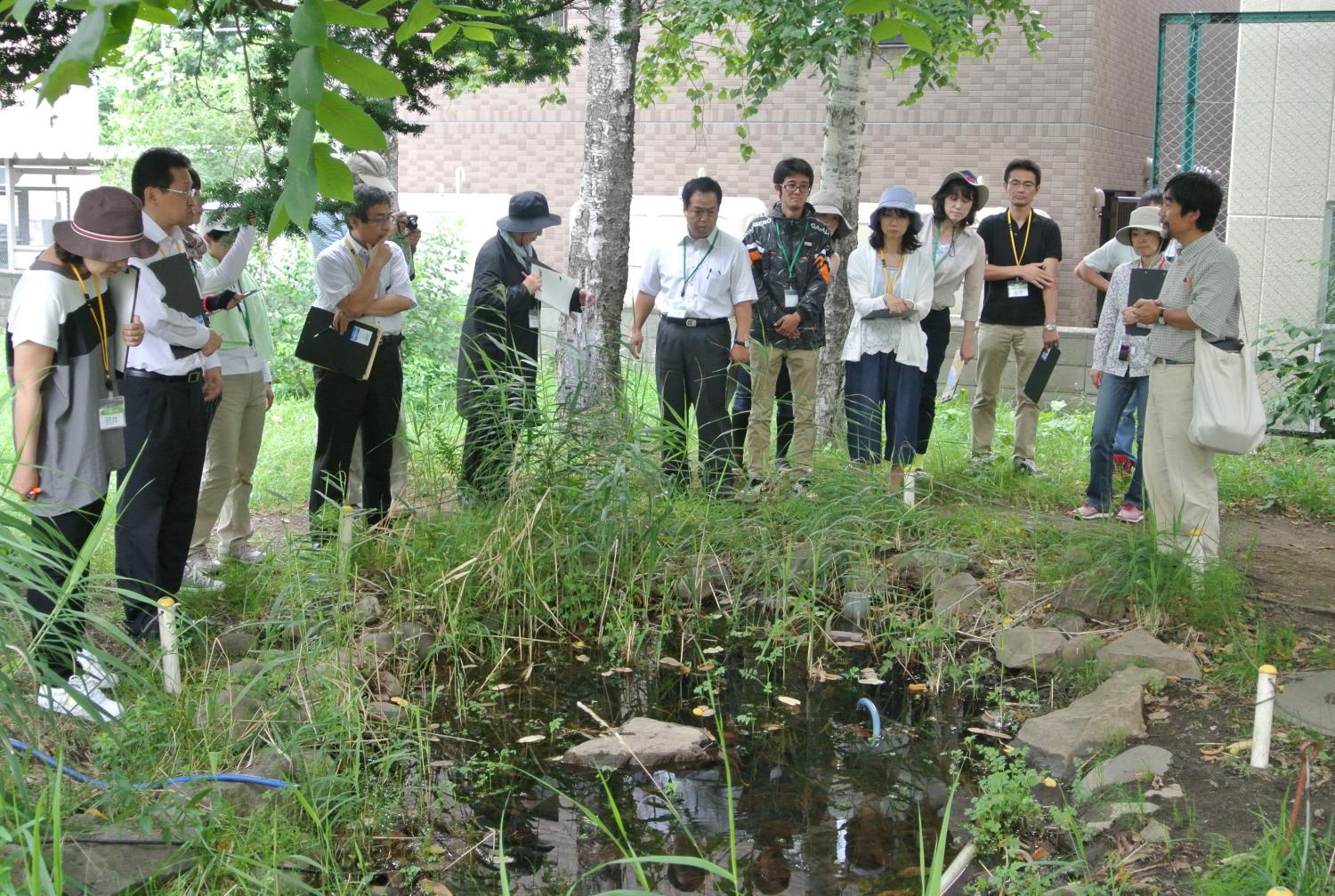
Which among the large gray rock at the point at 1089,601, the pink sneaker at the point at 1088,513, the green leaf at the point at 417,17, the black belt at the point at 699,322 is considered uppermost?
the green leaf at the point at 417,17

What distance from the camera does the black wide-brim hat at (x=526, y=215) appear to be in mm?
6781

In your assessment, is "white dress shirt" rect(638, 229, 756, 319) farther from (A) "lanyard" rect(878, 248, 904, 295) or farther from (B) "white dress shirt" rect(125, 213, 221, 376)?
(B) "white dress shirt" rect(125, 213, 221, 376)

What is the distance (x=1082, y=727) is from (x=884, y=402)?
3002 mm

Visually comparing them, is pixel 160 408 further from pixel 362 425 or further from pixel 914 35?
pixel 914 35

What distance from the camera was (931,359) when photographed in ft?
23.8

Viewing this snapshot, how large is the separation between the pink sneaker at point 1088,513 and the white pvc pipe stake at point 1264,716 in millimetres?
2919

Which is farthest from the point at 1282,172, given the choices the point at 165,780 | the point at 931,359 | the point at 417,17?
the point at 165,780

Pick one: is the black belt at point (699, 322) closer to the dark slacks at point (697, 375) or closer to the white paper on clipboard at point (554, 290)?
the dark slacks at point (697, 375)

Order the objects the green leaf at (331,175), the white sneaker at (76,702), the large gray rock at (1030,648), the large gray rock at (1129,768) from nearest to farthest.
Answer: the green leaf at (331,175) → the white sneaker at (76,702) → the large gray rock at (1129,768) → the large gray rock at (1030,648)

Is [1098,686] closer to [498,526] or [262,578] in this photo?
[498,526]

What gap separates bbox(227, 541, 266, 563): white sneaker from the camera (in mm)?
6090

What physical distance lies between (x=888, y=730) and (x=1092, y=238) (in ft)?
29.0

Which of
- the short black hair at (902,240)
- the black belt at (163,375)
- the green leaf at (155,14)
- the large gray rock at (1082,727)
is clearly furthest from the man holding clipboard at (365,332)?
the green leaf at (155,14)

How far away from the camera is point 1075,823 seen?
11.9ft
